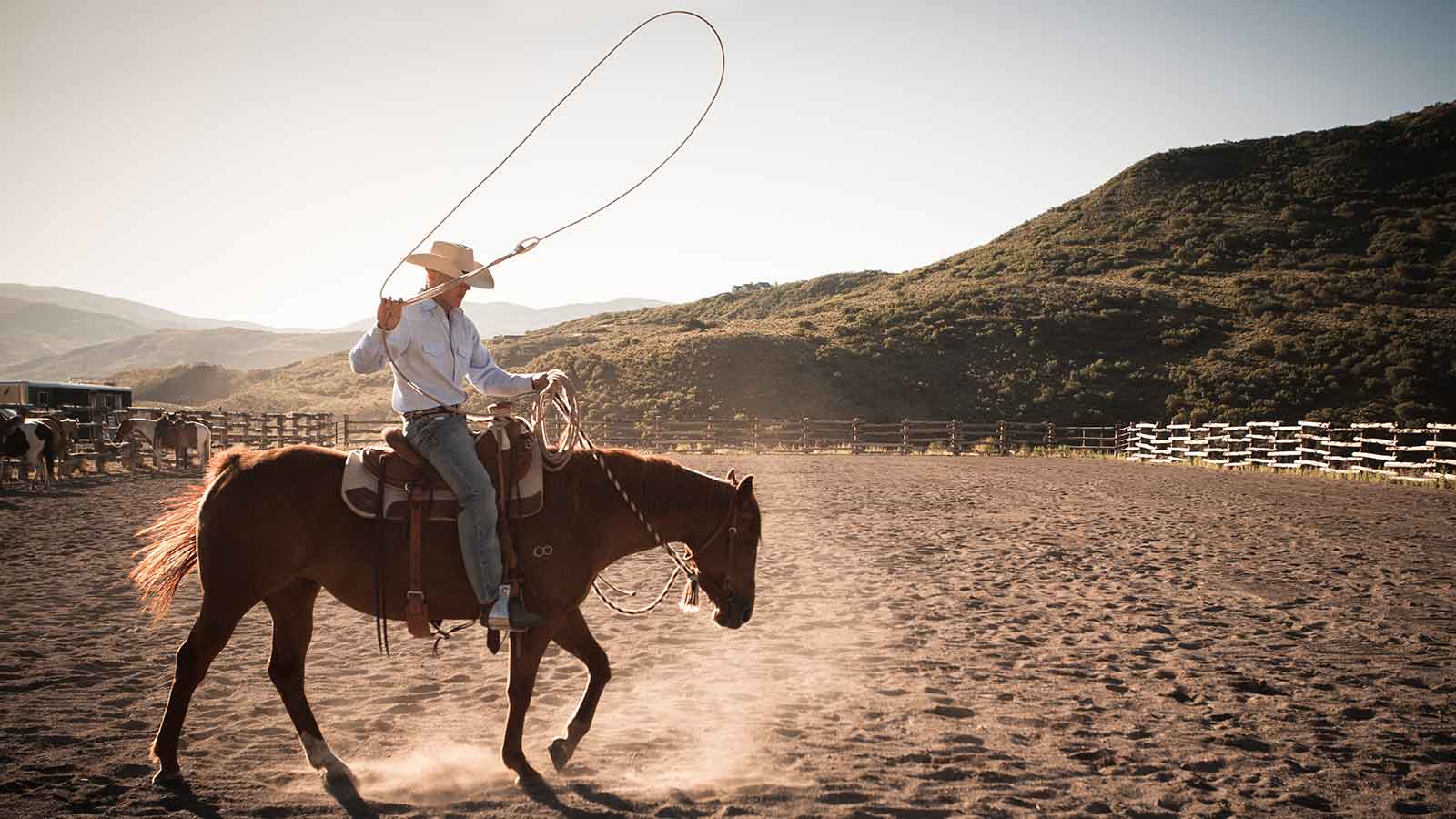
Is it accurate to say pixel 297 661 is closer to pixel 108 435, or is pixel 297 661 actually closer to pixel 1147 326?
pixel 108 435

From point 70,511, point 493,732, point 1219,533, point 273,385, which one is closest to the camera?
point 493,732

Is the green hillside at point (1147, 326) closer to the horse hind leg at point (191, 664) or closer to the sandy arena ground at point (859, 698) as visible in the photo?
the sandy arena ground at point (859, 698)

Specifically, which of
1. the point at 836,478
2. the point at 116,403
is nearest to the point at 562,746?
the point at 836,478

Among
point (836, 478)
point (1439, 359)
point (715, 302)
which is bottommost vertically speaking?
point (836, 478)

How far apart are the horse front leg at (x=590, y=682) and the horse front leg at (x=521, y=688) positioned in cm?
13

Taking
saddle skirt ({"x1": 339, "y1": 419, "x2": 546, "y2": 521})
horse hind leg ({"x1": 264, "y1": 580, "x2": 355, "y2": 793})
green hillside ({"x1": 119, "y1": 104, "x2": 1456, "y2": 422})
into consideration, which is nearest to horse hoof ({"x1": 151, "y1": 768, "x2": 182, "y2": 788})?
horse hind leg ({"x1": 264, "y1": 580, "x2": 355, "y2": 793})

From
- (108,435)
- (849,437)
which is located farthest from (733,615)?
(849,437)

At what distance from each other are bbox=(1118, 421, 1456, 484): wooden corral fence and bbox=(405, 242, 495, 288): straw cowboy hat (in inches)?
913

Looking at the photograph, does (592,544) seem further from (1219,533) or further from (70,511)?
(70,511)

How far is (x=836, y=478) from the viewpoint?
2434 cm

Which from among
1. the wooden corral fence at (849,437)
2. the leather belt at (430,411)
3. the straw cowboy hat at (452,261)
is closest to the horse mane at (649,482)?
the leather belt at (430,411)

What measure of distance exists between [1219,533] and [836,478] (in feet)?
39.3

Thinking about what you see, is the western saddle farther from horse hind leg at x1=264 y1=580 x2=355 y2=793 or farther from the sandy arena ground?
the sandy arena ground

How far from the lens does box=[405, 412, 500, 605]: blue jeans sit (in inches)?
171
